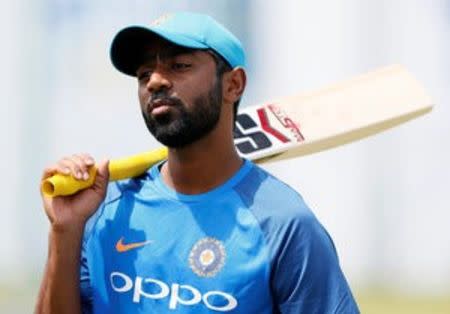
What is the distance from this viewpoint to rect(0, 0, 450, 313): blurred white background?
565 centimetres

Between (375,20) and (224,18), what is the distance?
66 centimetres

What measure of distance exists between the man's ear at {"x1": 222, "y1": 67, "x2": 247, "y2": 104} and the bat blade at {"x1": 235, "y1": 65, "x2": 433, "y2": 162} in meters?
0.54

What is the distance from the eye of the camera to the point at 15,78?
5949 millimetres

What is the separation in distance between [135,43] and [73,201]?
0.95 feet

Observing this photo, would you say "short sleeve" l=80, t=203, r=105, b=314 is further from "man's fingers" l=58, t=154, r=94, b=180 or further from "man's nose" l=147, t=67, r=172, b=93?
"man's nose" l=147, t=67, r=172, b=93

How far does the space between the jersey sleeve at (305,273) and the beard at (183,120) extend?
22 centimetres

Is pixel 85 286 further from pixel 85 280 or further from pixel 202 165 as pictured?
pixel 202 165

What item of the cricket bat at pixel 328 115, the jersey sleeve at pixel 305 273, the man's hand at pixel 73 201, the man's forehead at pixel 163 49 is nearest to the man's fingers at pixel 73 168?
the man's hand at pixel 73 201

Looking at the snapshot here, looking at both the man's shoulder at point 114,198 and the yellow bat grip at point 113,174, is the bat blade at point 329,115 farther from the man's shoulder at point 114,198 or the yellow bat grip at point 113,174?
the man's shoulder at point 114,198

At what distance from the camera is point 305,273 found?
88.0 inches

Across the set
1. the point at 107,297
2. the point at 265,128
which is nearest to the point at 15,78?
the point at 265,128

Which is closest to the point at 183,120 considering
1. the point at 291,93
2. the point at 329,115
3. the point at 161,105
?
the point at 161,105

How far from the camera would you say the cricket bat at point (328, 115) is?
9.89 feet

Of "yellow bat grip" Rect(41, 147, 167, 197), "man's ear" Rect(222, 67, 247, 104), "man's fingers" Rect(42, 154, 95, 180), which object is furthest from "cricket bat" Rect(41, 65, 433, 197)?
"man's fingers" Rect(42, 154, 95, 180)
